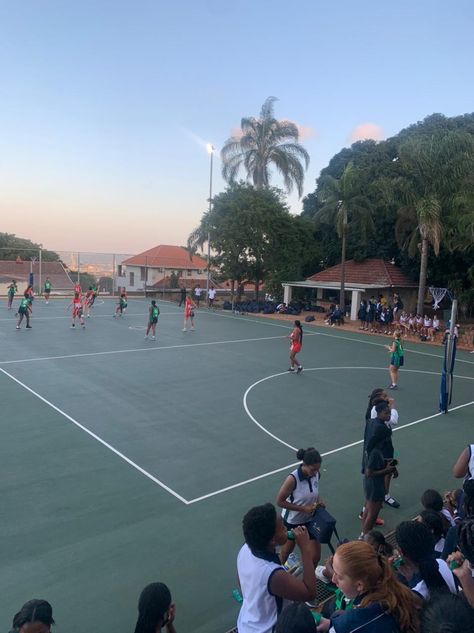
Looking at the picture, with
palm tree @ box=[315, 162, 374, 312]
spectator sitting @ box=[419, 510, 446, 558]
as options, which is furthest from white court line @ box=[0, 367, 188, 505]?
palm tree @ box=[315, 162, 374, 312]

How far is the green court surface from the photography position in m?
5.56

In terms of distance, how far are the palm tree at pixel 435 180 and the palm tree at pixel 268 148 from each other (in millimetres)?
16180

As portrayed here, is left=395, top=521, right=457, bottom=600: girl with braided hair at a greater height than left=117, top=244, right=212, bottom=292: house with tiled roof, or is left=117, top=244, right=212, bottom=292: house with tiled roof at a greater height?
left=117, top=244, right=212, bottom=292: house with tiled roof

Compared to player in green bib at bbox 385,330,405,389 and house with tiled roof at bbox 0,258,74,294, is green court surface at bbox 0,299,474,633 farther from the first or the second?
house with tiled roof at bbox 0,258,74,294

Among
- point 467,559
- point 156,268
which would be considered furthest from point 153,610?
point 156,268

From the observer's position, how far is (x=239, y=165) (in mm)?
42062

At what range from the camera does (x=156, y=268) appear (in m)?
55.6

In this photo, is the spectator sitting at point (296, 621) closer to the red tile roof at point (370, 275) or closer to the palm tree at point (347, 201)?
the palm tree at point (347, 201)

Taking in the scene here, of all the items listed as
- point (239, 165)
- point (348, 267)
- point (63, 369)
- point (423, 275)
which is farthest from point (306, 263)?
point (63, 369)

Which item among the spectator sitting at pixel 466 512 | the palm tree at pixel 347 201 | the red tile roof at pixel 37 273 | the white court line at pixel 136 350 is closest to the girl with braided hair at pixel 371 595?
the spectator sitting at pixel 466 512

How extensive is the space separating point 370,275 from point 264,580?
32.0 meters

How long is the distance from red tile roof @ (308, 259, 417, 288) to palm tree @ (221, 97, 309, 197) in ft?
27.2

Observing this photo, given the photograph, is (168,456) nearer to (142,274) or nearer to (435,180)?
(435,180)

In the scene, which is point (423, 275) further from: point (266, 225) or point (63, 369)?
point (63, 369)
